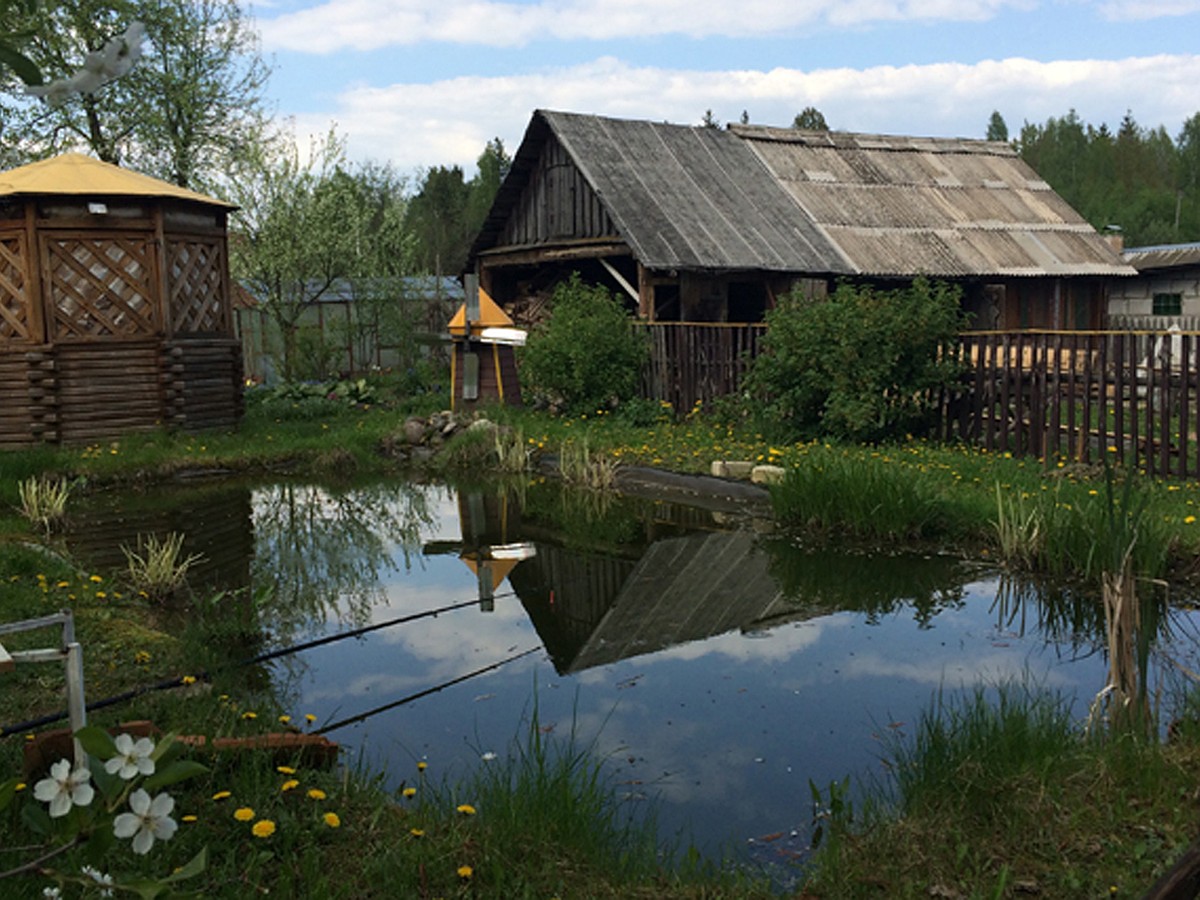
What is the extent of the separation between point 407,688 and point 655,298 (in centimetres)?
1407

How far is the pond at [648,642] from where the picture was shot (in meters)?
5.07

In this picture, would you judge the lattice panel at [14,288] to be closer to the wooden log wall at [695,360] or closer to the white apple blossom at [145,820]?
the wooden log wall at [695,360]

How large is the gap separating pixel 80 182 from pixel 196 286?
2082mm

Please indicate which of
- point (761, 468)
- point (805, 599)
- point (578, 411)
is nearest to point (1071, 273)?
point (578, 411)

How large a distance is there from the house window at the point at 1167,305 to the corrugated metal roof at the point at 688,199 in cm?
972

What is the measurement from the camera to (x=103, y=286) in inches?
589

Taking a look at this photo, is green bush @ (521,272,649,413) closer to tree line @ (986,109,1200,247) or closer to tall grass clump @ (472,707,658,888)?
tall grass clump @ (472,707,658,888)

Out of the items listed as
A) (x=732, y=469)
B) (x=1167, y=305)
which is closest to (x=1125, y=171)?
(x=1167, y=305)

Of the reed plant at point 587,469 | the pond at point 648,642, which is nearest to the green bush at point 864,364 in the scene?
the reed plant at point 587,469

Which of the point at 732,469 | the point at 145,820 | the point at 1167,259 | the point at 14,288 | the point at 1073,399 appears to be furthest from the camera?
the point at 1167,259

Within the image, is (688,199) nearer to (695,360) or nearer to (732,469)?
(695,360)

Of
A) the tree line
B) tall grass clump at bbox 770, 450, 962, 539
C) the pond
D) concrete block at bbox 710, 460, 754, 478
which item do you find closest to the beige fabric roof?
the pond

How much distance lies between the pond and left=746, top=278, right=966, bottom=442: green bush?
266cm

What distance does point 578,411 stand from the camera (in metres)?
16.2
